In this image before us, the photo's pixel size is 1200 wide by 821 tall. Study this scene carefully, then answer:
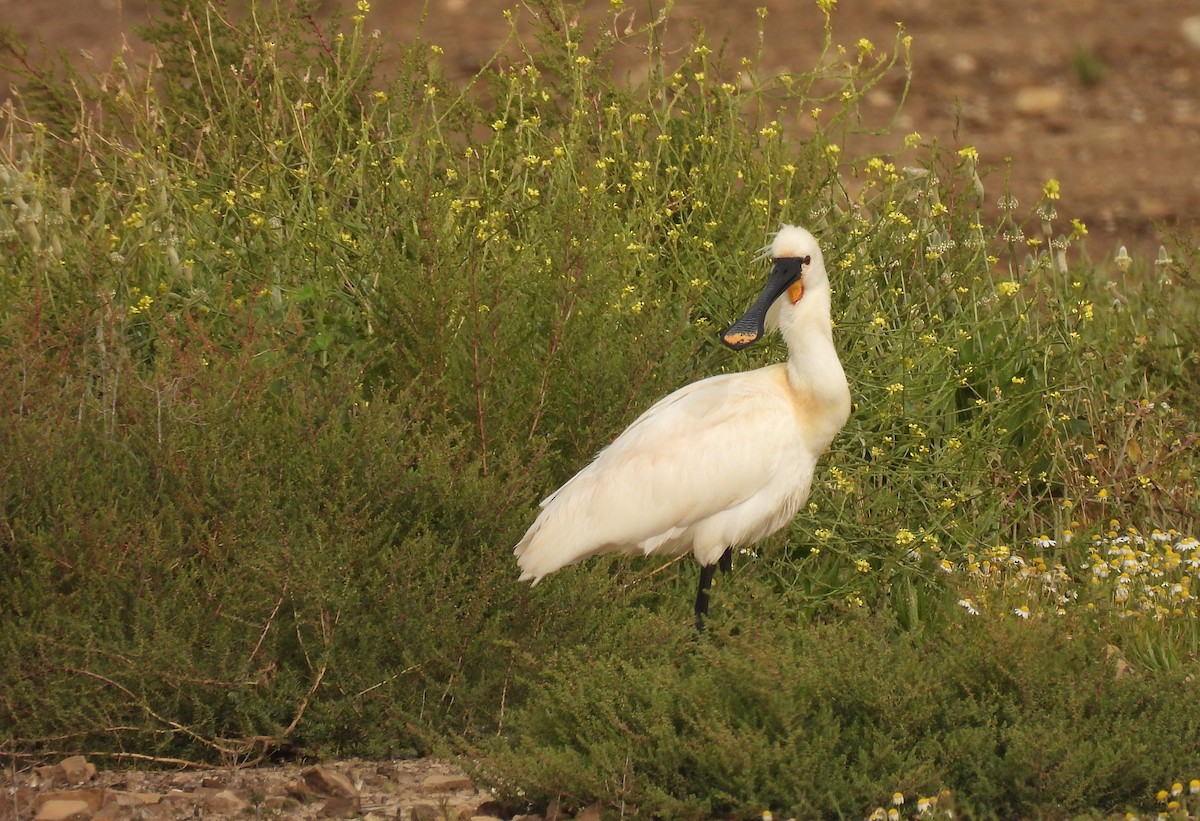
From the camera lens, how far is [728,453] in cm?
566

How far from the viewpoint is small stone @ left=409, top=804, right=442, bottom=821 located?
4512 millimetres

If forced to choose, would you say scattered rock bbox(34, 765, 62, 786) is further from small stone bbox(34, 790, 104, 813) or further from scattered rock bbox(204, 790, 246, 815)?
scattered rock bbox(204, 790, 246, 815)

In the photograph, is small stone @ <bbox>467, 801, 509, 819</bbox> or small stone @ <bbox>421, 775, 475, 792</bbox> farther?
small stone @ <bbox>421, 775, 475, 792</bbox>

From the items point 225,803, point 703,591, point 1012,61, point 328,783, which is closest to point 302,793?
point 328,783

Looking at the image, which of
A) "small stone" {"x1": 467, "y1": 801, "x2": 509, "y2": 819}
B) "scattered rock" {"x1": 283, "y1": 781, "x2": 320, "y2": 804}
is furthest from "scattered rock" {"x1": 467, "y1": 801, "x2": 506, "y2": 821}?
"scattered rock" {"x1": 283, "y1": 781, "x2": 320, "y2": 804}

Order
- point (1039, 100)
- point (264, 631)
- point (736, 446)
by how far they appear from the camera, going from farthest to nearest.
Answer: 1. point (1039, 100)
2. point (736, 446)
3. point (264, 631)

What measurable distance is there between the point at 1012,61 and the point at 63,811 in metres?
13.8

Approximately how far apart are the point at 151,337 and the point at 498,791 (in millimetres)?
2433

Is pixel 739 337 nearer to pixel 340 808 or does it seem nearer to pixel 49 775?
pixel 340 808

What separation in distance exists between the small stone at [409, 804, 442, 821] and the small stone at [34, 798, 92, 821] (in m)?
0.80

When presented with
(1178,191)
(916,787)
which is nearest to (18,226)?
(916,787)

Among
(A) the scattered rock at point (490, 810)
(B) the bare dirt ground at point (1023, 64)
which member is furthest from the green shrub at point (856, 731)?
(B) the bare dirt ground at point (1023, 64)

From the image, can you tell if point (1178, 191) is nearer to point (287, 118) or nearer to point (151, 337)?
point (287, 118)

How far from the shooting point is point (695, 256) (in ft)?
21.7
